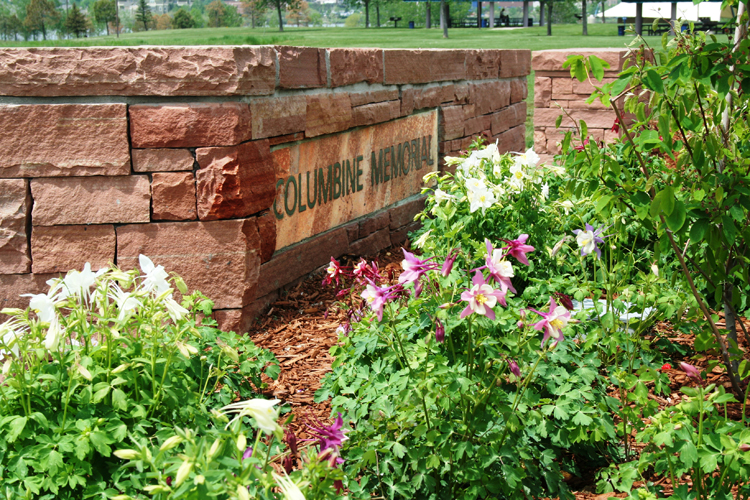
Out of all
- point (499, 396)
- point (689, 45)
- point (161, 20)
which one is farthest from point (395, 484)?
point (161, 20)

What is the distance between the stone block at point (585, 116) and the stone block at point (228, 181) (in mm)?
4334

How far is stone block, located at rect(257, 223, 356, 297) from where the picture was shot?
3.55 meters

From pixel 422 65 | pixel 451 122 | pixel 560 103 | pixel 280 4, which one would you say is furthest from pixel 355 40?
pixel 422 65

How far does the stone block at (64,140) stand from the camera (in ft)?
10.1

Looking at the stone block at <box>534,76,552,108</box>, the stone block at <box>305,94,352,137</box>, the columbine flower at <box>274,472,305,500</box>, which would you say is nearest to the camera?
the columbine flower at <box>274,472,305,500</box>

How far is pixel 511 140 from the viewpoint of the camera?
7438 millimetres

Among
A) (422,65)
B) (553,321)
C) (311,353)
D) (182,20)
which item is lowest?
(311,353)

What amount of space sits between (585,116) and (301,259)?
4.17m

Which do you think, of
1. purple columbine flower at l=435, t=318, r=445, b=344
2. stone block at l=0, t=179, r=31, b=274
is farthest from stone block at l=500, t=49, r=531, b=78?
purple columbine flower at l=435, t=318, r=445, b=344

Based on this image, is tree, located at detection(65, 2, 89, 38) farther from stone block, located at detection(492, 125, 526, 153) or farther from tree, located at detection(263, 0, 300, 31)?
stone block, located at detection(492, 125, 526, 153)

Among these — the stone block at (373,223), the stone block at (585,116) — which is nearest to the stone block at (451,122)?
the stone block at (373,223)

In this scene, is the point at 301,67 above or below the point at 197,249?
above

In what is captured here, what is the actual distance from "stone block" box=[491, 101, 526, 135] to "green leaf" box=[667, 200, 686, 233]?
5074 millimetres

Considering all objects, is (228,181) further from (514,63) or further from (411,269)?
(514,63)
